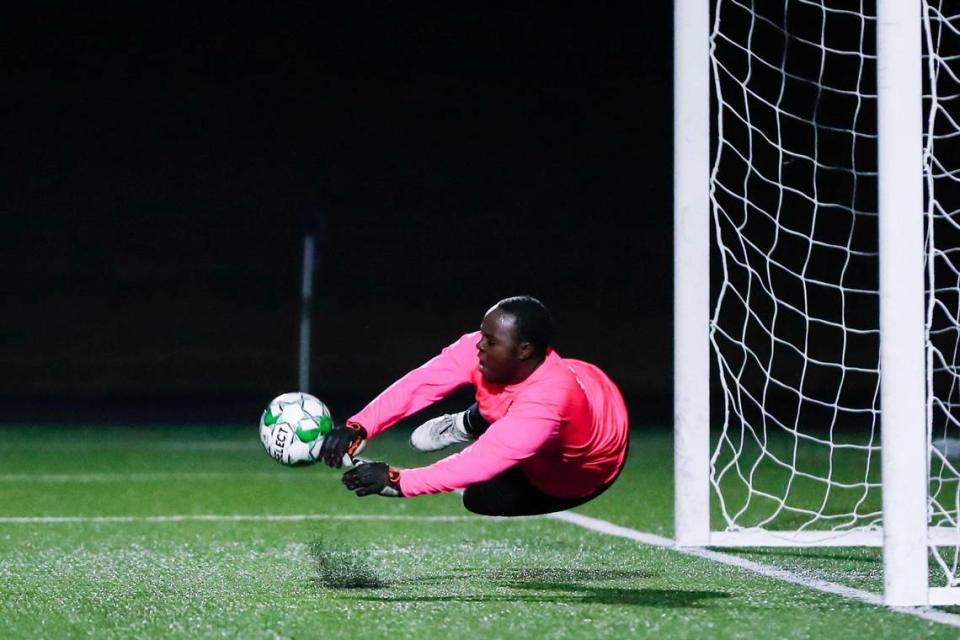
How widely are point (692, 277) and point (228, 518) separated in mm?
3499

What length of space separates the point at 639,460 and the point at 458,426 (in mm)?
8229

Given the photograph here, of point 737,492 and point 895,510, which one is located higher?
point 895,510

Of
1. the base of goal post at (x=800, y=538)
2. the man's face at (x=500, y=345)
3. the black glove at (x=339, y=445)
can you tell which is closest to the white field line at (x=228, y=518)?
the base of goal post at (x=800, y=538)

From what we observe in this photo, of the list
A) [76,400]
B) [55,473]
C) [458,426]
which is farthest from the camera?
[76,400]

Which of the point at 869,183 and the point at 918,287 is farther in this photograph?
the point at 869,183

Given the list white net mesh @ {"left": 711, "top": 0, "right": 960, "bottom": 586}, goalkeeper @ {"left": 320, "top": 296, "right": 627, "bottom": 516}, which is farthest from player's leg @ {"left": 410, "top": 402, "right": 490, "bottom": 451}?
white net mesh @ {"left": 711, "top": 0, "right": 960, "bottom": 586}

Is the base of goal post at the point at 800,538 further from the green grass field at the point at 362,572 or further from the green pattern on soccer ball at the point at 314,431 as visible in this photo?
the green pattern on soccer ball at the point at 314,431

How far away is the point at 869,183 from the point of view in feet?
72.0

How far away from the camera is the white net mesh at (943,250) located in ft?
20.3

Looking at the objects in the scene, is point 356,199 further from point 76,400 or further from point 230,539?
point 230,539

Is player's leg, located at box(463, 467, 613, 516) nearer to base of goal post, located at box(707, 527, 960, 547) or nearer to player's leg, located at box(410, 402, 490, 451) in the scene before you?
player's leg, located at box(410, 402, 490, 451)

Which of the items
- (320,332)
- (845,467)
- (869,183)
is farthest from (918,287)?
(320,332)

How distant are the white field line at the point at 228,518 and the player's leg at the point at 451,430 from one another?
294 cm

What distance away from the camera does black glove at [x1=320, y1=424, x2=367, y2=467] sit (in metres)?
5.30
